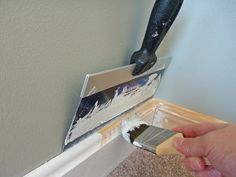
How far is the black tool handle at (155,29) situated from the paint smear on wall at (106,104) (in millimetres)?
53

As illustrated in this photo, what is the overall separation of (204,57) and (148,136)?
261 millimetres

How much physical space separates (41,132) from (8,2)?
20 centimetres

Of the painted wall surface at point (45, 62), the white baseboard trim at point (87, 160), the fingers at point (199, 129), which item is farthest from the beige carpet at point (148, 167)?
the painted wall surface at point (45, 62)

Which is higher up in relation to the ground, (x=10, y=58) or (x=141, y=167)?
(x=10, y=58)

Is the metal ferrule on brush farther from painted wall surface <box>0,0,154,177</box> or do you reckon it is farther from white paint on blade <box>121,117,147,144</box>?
painted wall surface <box>0,0,154,177</box>

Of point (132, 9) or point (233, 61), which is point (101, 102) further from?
point (233, 61)

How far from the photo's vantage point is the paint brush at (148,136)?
1.74 feet

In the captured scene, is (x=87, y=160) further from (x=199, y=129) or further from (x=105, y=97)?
(x=199, y=129)

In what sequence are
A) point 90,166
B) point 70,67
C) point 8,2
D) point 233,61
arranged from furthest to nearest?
point 233,61 → point 90,166 → point 70,67 → point 8,2

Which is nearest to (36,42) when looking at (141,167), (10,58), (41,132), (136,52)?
(10,58)

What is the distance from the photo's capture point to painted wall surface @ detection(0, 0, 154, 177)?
31cm

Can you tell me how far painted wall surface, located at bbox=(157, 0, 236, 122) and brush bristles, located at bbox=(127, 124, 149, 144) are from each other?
20cm

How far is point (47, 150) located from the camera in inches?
17.3

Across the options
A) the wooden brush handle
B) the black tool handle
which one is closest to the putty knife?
the black tool handle
